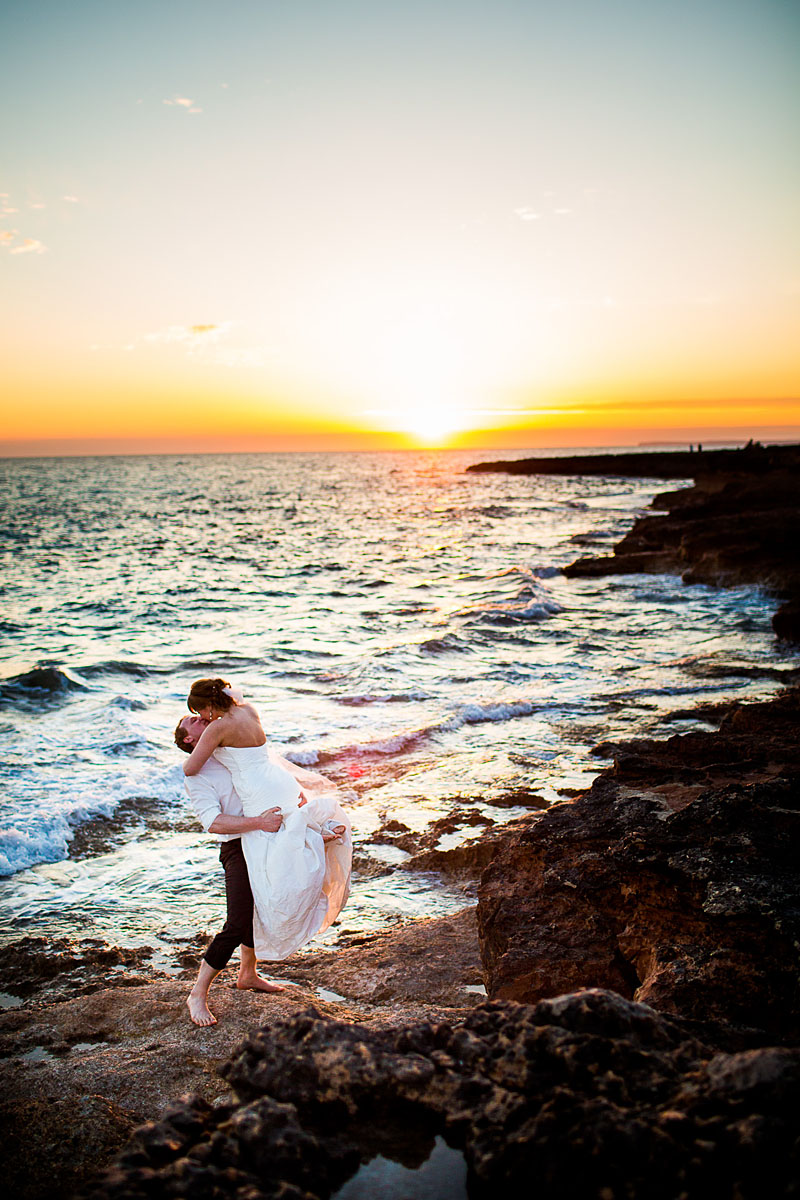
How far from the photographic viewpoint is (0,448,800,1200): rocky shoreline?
1.79 metres

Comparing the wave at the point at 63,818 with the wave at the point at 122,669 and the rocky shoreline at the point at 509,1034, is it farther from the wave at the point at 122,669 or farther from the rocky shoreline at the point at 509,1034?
the wave at the point at 122,669

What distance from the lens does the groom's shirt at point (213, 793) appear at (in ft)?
13.4

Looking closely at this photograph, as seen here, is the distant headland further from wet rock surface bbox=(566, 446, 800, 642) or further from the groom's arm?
the groom's arm

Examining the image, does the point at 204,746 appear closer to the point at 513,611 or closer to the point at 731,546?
the point at 513,611

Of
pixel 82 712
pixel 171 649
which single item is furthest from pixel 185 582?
pixel 82 712

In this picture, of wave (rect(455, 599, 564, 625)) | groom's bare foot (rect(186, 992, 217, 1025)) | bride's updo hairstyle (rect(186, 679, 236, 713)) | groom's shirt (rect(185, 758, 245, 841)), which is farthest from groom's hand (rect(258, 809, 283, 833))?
wave (rect(455, 599, 564, 625))

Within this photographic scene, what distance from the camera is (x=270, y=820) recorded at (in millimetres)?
4012

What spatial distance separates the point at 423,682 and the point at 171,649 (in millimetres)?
6040

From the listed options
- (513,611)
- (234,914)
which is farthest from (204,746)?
(513,611)

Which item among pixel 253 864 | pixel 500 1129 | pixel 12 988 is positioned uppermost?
pixel 500 1129

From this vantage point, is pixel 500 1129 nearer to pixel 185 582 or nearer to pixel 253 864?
pixel 253 864

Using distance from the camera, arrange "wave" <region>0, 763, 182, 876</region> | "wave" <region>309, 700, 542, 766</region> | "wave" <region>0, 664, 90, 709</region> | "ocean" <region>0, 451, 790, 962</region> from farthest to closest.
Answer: "wave" <region>0, 664, 90, 709</region> → "wave" <region>309, 700, 542, 766</region> → "wave" <region>0, 763, 182, 876</region> → "ocean" <region>0, 451, 790, 962</region>

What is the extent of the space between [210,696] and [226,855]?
35.4 inches

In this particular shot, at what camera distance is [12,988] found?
4.57 meters
